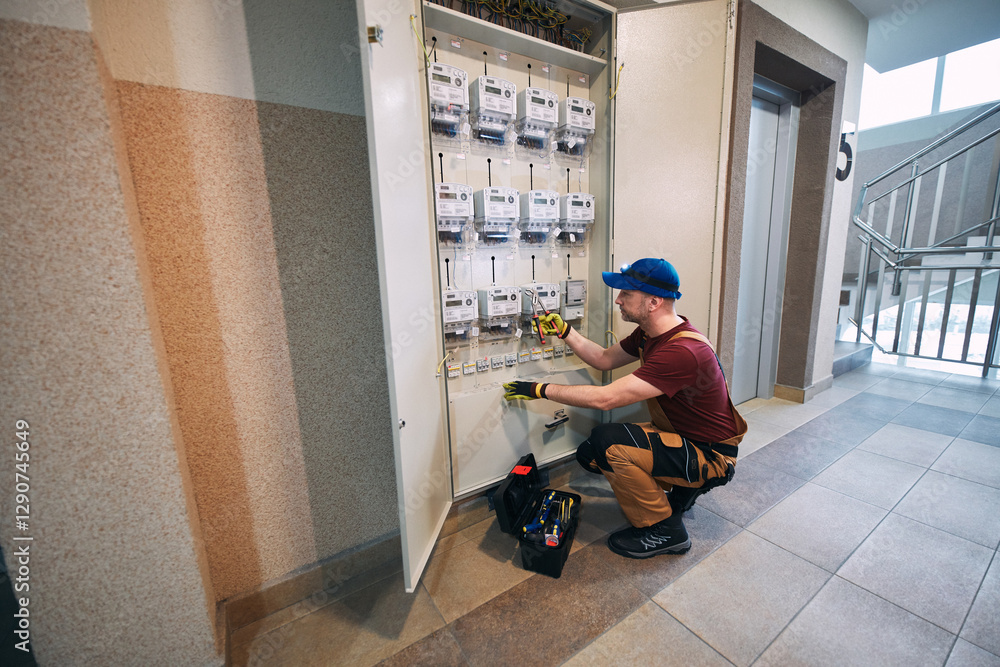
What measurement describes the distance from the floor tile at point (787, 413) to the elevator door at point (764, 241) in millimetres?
164

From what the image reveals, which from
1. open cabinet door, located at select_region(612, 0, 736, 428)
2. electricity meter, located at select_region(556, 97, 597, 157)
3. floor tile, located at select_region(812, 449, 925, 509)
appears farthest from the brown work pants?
electricity meter, located at select_region(556, 97, 597, 157)

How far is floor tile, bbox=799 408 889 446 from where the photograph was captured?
2.49 meters

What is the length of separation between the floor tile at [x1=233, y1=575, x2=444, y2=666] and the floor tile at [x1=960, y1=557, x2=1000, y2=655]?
66.8 inches

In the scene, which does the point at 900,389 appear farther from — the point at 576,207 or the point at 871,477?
the point at 576,207

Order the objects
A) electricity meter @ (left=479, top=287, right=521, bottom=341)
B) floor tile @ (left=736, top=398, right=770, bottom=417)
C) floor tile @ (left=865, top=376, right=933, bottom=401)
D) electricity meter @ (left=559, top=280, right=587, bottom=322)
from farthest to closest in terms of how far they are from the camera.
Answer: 1. floor tile @ (left=865, top=376, right=933, bottom=401)
2. floor tile @ (left=736, top=398, right=770, bottom=417)
3. electricity meter @ (left=559, top=280, right=587, bottom=322)
4. electricity meter @ (left=479, top=287, right=521, bottom=341)

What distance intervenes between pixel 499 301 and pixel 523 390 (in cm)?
42

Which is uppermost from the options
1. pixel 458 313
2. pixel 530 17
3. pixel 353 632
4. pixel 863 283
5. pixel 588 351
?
pixel 530 17

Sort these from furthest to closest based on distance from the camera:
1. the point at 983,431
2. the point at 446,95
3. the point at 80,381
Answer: the point at 983,431, the point at 446,95, the point at 80,381

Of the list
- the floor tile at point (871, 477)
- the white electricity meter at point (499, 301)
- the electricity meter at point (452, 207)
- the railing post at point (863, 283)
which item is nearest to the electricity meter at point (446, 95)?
the electricity meter at point (452, 207)

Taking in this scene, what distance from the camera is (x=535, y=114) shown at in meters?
1.70

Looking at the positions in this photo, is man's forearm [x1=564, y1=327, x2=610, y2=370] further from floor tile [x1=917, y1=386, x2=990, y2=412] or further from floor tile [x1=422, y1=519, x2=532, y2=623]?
floor tile [x1=917, y1=386, x2=990, y2=412]

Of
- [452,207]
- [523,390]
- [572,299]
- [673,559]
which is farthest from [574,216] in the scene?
[673,559]

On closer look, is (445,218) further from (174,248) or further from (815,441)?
(815,441)

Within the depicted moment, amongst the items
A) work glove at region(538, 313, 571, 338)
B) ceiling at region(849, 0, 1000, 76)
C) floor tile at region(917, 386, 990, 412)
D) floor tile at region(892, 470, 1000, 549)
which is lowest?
floor tile at region(892, 470, 1000, 549)
